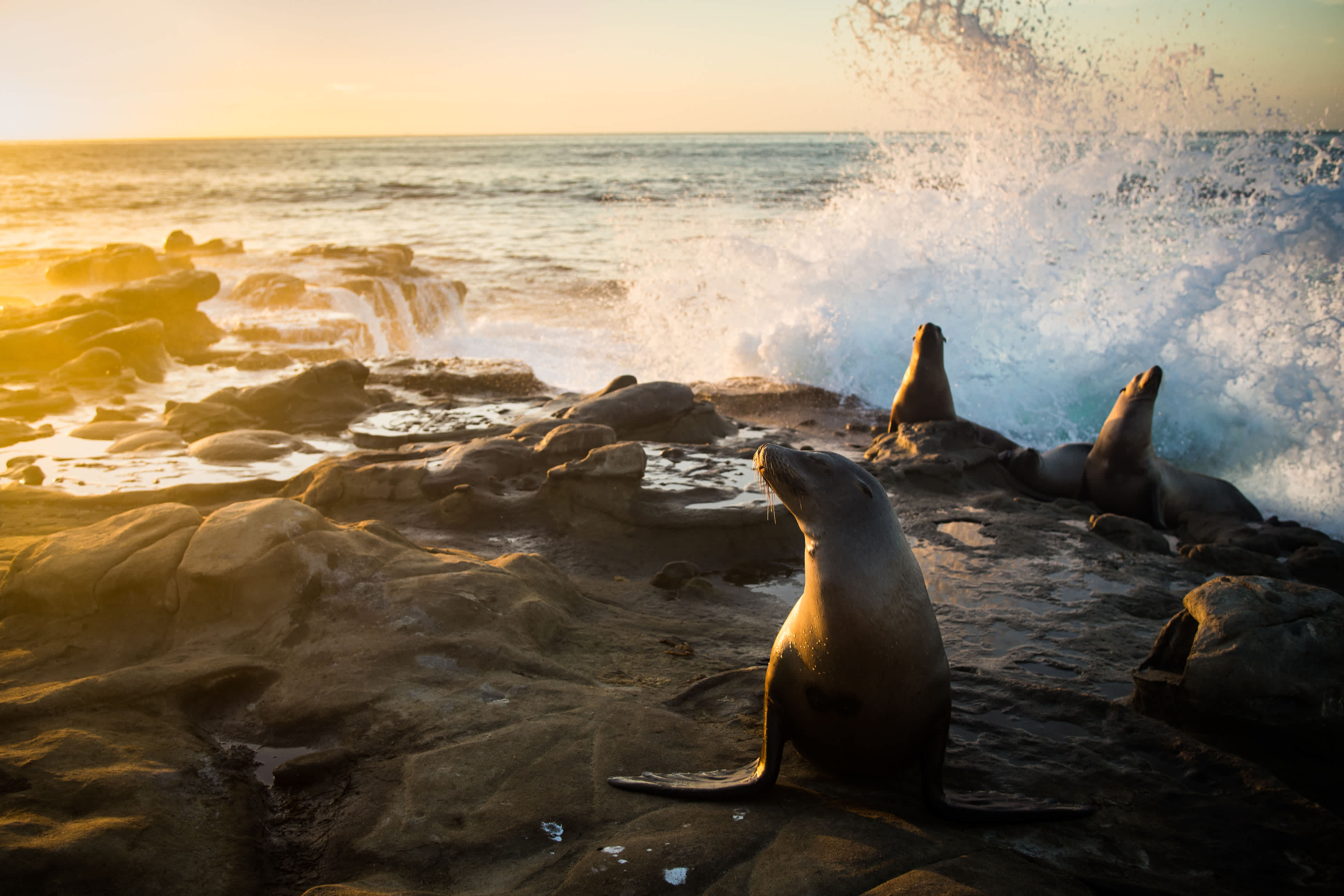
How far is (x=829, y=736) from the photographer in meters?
3.06

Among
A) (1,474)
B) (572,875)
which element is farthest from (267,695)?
(1,474)

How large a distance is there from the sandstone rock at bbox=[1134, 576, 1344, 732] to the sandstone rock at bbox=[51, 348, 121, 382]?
1205 centimetres

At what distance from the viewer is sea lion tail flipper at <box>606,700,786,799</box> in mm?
2850

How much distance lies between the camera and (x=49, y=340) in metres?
11.4

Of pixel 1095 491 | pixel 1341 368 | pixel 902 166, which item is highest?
pixel 902 166

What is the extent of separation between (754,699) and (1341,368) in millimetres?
8865

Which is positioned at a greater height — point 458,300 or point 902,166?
point 902,166

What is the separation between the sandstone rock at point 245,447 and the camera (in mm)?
7520

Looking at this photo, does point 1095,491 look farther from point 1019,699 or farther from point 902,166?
point 902,166

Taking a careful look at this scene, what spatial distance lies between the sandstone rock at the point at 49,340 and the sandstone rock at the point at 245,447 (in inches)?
192

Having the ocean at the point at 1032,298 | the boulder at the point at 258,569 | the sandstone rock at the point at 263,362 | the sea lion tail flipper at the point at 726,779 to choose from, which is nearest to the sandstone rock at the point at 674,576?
the boulder at the point at 258,569

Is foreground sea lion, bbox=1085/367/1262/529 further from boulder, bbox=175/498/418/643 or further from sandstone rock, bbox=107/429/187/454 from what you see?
sandstone rock, bbox=107/429/187/454

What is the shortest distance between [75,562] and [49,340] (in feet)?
30.7

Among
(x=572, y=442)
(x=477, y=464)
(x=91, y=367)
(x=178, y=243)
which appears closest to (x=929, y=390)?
(x=572, y=442)
